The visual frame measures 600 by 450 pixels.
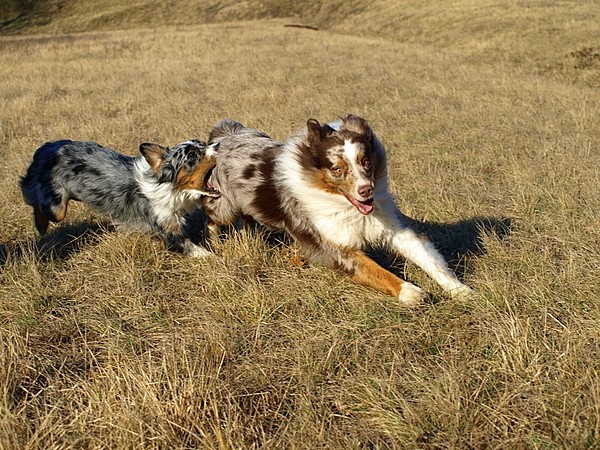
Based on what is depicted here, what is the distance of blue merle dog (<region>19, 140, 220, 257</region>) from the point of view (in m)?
5.45

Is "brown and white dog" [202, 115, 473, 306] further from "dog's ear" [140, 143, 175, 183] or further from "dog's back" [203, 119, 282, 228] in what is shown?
"dog's ear" [140, 143, 175, 183]

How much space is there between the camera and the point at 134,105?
12.9 meters

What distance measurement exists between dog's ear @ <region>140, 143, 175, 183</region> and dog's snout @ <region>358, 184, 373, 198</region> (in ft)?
7.14

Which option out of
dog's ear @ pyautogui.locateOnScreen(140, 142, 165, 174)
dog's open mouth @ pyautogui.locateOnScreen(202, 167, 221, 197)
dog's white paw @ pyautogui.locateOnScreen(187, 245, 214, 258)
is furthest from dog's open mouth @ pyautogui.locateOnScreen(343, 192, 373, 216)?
dog's ear @ pyautogui.locateOnScreen(140, 142, 165, 174)

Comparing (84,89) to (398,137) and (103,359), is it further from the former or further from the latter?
(103,359)

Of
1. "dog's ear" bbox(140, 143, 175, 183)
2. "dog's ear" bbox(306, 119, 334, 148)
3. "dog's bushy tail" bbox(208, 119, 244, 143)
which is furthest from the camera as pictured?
"dog's bushy tail" bbox(208, 119, 244, 143)

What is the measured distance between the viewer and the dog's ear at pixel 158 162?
17.8 feet

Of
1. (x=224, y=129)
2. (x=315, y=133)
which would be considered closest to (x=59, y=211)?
(x=224, y=129)

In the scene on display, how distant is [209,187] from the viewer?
563 cm

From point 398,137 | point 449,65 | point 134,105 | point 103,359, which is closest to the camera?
point 103,359

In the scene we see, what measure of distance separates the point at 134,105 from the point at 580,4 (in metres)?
25.2

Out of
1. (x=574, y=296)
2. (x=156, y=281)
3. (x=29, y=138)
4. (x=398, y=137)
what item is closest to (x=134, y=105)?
(x=29, y=138)

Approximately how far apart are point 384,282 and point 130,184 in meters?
3.08

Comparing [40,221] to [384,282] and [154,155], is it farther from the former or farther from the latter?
[384,282]
